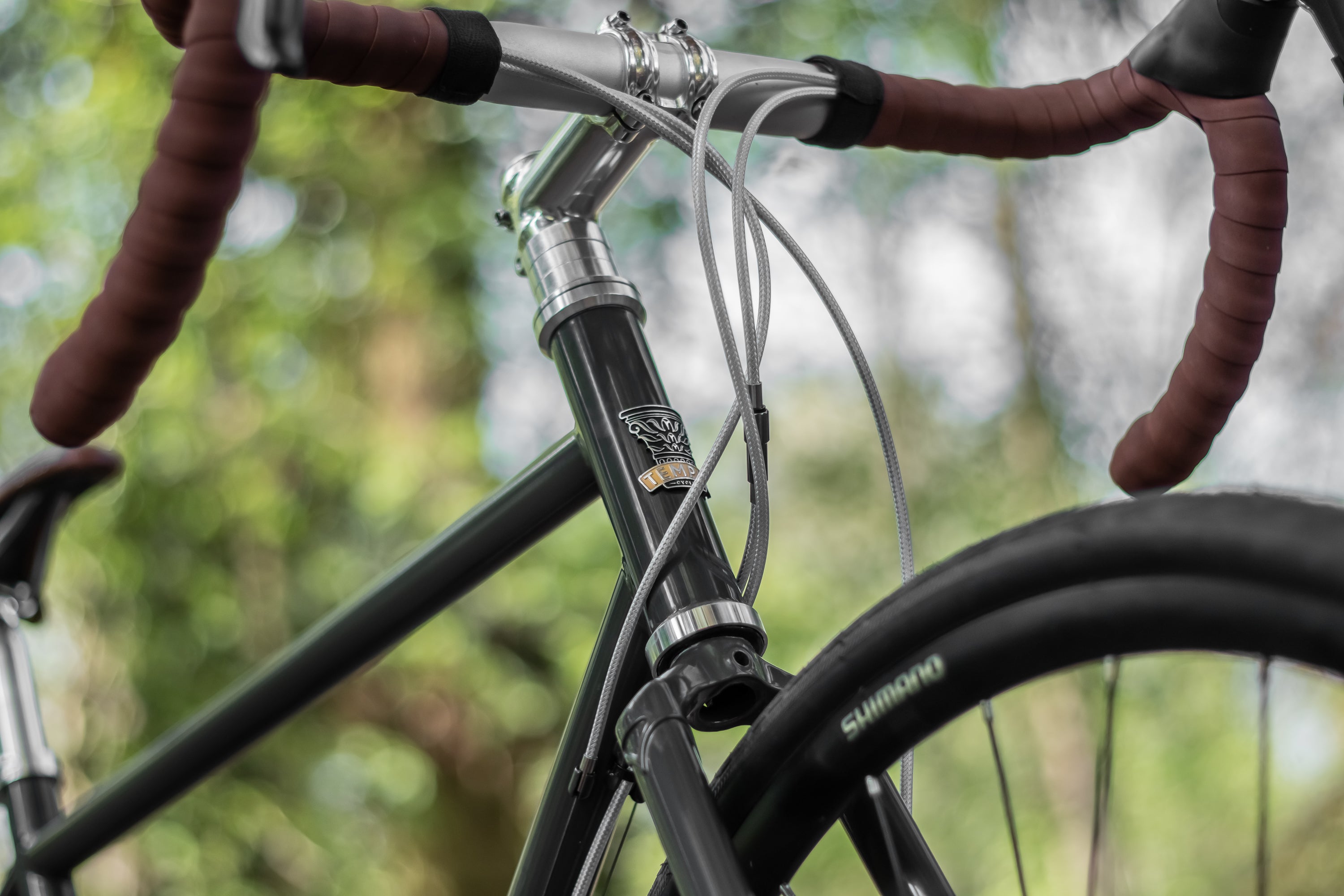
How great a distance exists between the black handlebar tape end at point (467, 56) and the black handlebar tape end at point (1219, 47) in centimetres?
26

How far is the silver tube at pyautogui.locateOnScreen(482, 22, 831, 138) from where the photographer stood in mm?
389

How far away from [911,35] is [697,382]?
0.77 metres

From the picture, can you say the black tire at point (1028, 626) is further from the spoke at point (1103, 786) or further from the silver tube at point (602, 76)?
the silver tube at point (602, 76)

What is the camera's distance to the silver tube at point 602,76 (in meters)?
0.39

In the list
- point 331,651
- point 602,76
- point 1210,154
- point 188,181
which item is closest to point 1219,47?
point 1210,154

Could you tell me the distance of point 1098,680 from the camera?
1.61m

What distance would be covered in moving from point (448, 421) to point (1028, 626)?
4.60 ft

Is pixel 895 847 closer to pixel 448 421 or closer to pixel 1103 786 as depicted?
pixel 1103 786

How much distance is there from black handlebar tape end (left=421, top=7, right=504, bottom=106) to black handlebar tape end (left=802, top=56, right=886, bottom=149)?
0.49 ft

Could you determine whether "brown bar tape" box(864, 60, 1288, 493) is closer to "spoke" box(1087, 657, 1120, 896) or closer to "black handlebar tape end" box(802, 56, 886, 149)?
"black handlebar tape end" box(802, 56, 886, 149)

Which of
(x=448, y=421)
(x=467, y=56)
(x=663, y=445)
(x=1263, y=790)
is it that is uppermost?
(x=448, y=421)

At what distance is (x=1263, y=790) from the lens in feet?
0.91

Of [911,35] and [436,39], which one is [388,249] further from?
[436,39]

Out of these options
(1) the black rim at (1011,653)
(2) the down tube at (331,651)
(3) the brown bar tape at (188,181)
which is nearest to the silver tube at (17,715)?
(2) the down tube at (331,651)
